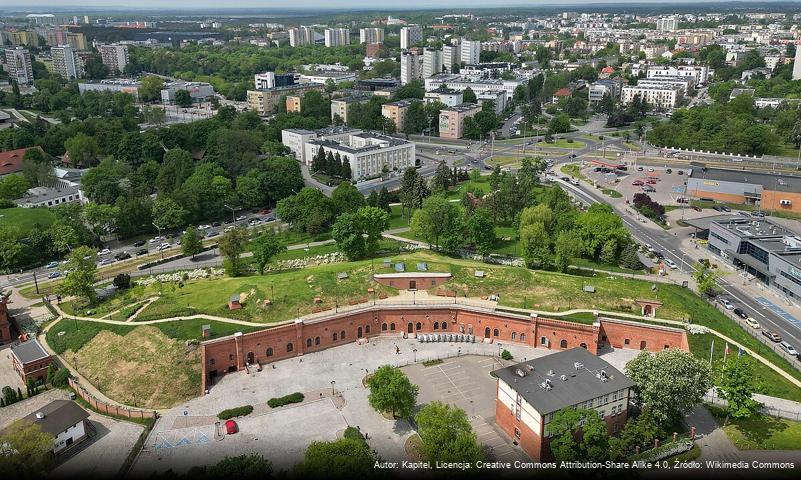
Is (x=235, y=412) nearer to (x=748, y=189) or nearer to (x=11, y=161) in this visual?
(x=748, y=189)

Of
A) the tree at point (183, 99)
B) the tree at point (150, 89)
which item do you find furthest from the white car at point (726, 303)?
the tree at point (150, 89)

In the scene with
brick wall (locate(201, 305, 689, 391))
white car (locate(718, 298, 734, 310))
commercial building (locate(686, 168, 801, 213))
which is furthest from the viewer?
commercial building (locate(686, 168, 801, 213))

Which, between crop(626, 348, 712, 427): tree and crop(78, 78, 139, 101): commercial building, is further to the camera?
crop(78, 78, 139, 101): commercial building

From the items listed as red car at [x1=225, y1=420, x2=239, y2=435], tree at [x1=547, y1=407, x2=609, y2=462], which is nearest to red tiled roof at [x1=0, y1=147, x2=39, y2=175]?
red car at [x1=225, y1=420, x2=239, y2=435]

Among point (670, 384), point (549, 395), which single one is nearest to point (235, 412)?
point (549, 395)

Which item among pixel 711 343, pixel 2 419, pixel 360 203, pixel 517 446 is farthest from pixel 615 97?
pixel 2 419

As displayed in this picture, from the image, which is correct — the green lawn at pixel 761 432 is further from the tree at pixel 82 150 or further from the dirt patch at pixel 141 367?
the tree at pixel 82 150

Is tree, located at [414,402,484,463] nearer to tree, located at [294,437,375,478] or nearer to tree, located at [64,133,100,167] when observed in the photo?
tree, located at [294,437,375,478]

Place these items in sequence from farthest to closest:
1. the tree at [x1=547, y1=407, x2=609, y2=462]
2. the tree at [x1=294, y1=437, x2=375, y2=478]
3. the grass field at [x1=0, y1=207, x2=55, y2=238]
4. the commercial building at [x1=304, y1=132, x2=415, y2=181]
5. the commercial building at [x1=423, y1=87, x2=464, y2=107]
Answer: the commercial building at [x1=423, y1=87, x2=464, y2=107]
the commercial building at [x1=304, y1=132, x2=415, y2=181]
the grass field at [x1=0, y1=207, x2=55, y2=238]
the tree at [x1=547, y1=407, x2=609, y2=462]
the tree at [x1=294, y1=437, x2=375, y2=478]
